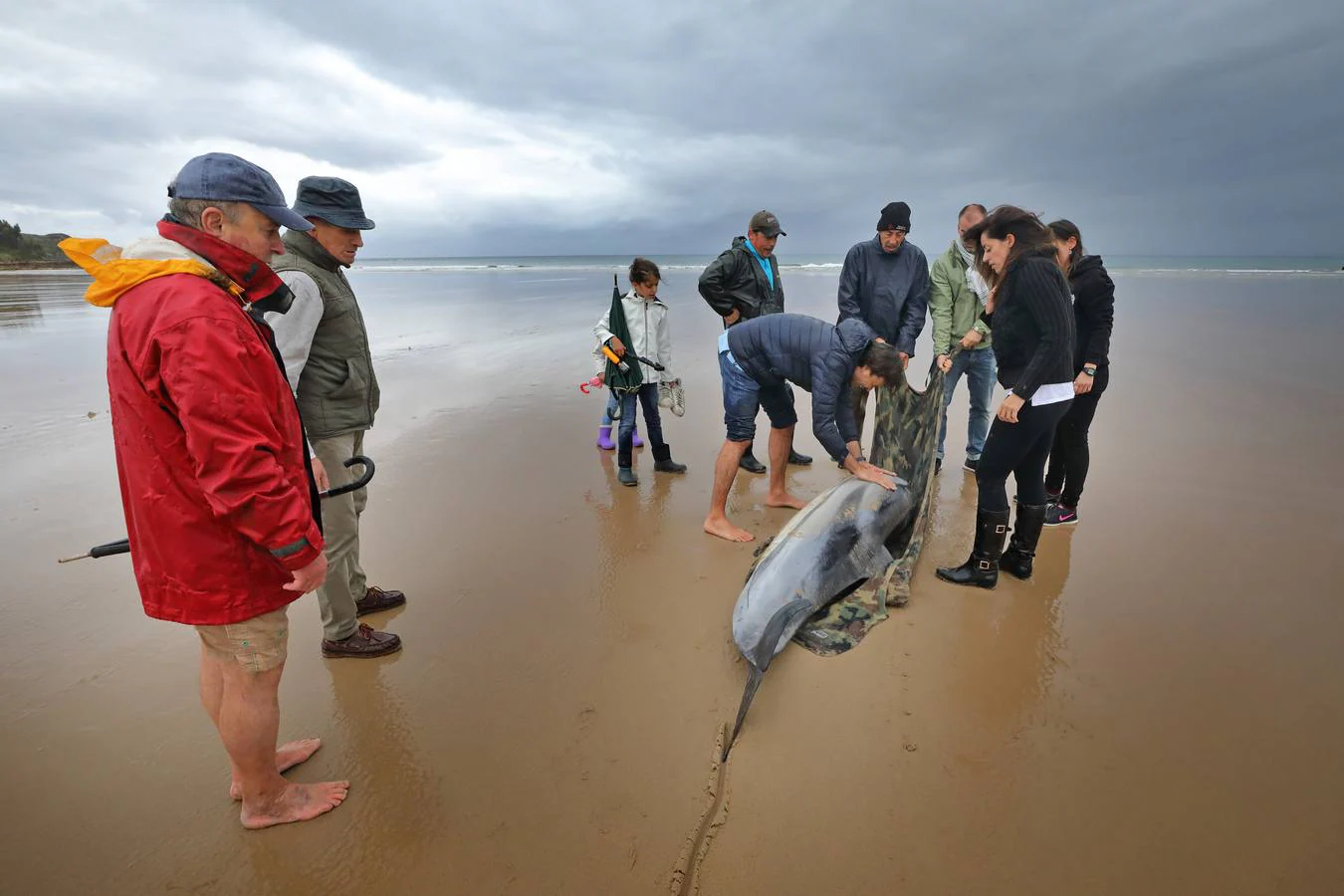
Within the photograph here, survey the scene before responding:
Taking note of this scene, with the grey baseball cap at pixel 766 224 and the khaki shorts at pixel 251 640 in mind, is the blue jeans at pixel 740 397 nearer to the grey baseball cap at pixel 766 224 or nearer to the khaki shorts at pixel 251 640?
the grey baseball cap at pixel 766 224

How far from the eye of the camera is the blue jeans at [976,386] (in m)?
5.64

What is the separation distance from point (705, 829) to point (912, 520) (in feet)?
9.21

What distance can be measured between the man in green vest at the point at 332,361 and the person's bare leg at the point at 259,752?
855 mm

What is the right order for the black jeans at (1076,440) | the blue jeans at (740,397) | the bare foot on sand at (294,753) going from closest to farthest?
1. the bare foot on sand at (294,753)
2. the black jeans at (1076,440)
3. the blue jeans at (740,397)

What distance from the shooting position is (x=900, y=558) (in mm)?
3852

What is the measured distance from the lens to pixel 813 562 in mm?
3445

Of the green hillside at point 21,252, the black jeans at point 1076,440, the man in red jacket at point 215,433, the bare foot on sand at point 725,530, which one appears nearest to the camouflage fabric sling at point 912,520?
the black jeans at point 1076,440

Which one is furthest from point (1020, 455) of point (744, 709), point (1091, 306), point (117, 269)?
point (117, 269)

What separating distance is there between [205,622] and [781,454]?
3.98 metres

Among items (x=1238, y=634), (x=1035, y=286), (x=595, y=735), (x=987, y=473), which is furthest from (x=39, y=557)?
(x=1238, y=634)

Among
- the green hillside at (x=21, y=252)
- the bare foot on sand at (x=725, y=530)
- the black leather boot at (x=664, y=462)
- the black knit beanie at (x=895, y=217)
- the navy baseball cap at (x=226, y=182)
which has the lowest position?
the bare foot on sand at (x=725, y=530)

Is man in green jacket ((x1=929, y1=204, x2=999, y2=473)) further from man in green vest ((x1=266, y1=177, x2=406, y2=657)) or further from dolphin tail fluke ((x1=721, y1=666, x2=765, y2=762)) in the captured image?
man in green vest ((x1=266, y1=177, x2=406, y2=657))

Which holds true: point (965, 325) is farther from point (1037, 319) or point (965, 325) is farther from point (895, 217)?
point (1037, 319)

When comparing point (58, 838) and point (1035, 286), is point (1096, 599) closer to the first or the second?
point (1035, 286)
